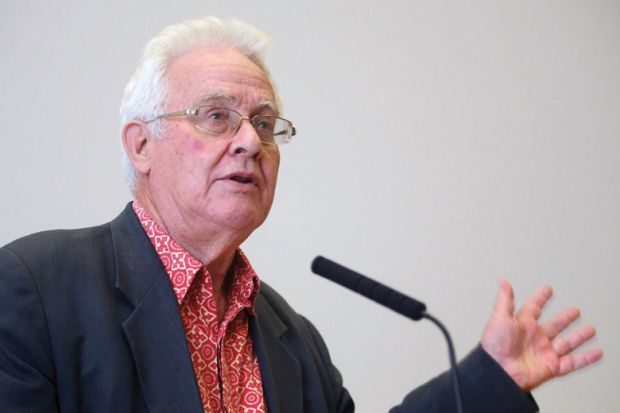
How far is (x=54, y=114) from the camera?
7.89 feet

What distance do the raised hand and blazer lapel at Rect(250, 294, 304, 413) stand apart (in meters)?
0.52

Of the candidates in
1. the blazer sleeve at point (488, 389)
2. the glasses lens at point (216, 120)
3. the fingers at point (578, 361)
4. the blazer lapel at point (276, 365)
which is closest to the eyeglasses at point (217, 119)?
the glasses lens at point (216, 120)

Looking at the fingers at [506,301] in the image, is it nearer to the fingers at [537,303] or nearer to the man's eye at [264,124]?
the fingers at [537,303]

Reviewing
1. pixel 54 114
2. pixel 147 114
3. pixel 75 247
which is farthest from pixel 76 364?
pixel 54 114

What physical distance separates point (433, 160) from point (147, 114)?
4.61 ft

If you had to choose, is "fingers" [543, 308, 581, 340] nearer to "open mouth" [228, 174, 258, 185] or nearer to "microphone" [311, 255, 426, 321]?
"microphone" [311, 255, 426, 321]

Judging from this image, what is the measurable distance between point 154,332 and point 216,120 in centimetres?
49

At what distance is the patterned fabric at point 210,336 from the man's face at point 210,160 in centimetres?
6

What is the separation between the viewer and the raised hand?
1.30 m

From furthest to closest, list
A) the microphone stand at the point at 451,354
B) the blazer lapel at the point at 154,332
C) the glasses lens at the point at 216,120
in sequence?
the glasses lens at the point at 216,120
the blazer lapel at the point at 154,332
the microphone stand at the point at 451,354

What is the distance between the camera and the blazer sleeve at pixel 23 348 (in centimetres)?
126

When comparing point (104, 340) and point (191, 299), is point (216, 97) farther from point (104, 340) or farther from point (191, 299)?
point (104, 340)

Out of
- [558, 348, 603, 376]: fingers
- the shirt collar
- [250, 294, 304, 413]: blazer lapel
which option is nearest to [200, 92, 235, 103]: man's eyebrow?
the shirt collar

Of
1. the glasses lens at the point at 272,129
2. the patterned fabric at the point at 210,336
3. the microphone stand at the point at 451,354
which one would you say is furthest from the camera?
the glasses lens at the point at 272,129
